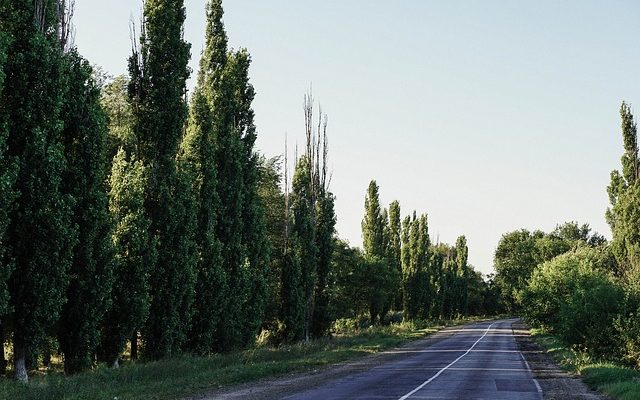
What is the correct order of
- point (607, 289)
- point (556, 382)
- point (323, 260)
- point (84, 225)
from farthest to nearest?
point (323, 260) → point (607, 289) → point (556, 382) → point (84, 225)

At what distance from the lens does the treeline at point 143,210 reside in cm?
1705

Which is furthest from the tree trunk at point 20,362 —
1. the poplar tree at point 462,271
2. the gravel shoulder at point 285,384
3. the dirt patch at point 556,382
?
the poplar tree at point 462,271

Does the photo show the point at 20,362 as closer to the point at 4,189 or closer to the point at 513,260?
the point at 4,189

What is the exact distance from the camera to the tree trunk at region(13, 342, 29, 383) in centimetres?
1689

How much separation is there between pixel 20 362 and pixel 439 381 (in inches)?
519

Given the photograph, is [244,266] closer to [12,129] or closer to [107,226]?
[107,226]

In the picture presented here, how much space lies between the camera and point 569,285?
157 ft

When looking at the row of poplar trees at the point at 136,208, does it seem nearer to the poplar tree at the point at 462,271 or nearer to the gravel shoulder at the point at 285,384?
the gravel shoulder at the point at 285,384

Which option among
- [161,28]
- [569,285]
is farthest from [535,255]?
[161,28]

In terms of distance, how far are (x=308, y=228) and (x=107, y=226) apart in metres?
24.5

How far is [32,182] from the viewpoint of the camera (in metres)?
16.8

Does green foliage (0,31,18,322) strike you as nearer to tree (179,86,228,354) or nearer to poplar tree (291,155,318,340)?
tree (179,86,228,354)

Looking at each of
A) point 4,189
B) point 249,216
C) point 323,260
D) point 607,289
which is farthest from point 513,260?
point 4,189

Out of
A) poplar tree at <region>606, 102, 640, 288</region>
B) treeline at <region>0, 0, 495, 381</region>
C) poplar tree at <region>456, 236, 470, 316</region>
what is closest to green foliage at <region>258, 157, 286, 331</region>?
treeline at <region>0, 0, 495, 381</region>
